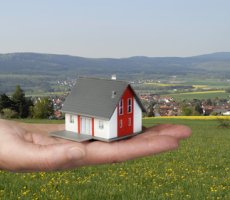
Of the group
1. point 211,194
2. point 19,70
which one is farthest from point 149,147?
point 19,70

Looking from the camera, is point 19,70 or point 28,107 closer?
point 28,107

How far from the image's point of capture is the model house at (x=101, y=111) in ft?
19.1

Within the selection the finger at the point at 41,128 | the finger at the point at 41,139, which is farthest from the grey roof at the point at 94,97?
the finger at the point at 41,139

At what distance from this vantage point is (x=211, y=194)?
11141mm

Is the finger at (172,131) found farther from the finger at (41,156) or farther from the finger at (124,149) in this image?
the finger at (41,156)

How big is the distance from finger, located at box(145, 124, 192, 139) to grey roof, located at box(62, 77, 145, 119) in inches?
24.3

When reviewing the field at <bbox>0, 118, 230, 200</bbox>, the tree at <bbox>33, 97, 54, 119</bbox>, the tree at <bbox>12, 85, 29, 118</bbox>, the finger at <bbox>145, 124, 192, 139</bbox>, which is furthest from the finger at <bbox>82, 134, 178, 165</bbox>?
the tree at <bbox>12, 85, 29, 118</bbox>

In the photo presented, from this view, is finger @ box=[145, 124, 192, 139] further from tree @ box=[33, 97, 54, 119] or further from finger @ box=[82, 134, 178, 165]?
tree @ box=[33, 97, 54, 119]

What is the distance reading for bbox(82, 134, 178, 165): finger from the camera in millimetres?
5195

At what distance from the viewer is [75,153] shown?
4.83 m

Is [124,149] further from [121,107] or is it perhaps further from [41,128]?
[41,128]

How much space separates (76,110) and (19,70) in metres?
196

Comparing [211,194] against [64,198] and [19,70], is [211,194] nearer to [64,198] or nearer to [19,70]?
[64,198]

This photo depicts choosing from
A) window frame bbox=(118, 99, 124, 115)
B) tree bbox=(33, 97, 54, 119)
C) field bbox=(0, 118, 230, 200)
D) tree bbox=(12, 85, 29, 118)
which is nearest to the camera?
window frame bbox=(118, 99, 124, 115)
